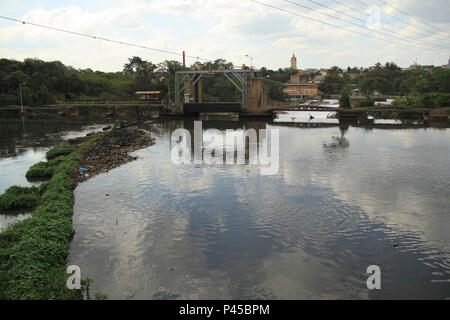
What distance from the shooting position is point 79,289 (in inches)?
317

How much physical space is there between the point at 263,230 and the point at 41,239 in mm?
6496

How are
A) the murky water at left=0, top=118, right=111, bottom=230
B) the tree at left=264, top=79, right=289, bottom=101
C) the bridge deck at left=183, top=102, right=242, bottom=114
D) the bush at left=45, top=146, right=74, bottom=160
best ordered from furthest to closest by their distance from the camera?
the tree at left=264, top=79, right=289, bottom=101 < the bridge deck at left=183, top=102, right=242, bottom=114 < the bush at left=45, top=146, right=74, bottom=160 < the murky water at left=0, top=118, right=111, bottom=230

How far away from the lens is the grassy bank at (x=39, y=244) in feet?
25.0

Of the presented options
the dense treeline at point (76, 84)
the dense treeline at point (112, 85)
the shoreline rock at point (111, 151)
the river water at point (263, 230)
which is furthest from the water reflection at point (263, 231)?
the dense treeline at point (76, 84)

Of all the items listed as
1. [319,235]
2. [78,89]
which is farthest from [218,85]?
[319,235]

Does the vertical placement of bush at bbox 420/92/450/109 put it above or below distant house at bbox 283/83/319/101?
below

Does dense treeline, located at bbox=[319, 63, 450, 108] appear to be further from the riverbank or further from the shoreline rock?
the riverbank

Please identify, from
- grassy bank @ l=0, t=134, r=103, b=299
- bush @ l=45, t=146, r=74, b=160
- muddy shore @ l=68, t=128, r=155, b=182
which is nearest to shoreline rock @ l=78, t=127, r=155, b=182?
muddy shore @ l=68, t=128, r=155, b=182

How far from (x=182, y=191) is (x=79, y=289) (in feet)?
27.4

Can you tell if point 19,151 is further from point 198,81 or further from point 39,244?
point 198,81

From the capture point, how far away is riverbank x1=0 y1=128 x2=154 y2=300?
764 cm

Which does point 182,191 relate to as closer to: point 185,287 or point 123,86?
point 185,287

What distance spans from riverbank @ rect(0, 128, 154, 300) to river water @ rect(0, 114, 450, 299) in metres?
0.61

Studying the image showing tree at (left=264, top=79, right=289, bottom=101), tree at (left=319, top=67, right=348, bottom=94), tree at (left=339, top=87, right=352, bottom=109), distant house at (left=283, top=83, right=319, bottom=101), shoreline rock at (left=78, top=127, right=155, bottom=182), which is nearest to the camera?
shoreline rock at (left=78, top=127, right=155, bottom=182)
